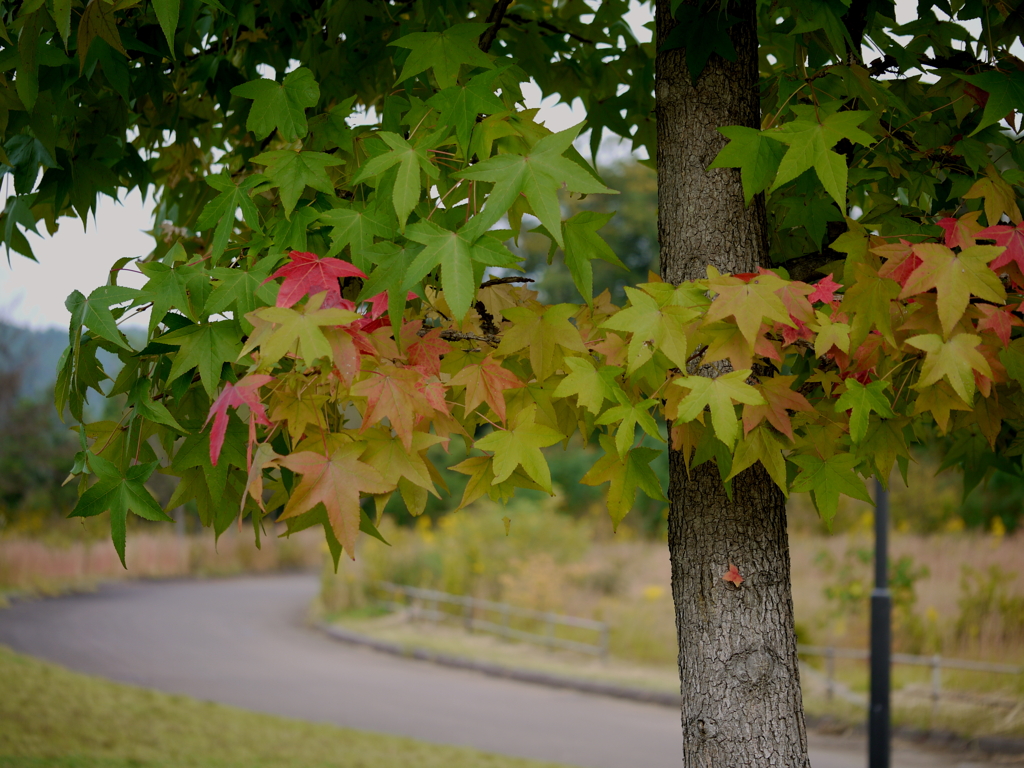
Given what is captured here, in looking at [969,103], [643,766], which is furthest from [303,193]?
[643,766]

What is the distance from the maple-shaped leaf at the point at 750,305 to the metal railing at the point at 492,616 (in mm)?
8821

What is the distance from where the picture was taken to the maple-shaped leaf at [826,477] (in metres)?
1.98

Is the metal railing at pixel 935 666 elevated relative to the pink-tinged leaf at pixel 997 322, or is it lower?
lower

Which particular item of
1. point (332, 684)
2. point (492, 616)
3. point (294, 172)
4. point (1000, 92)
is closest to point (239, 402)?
point (294, 172)

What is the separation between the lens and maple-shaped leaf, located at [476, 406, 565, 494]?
5.73 ft

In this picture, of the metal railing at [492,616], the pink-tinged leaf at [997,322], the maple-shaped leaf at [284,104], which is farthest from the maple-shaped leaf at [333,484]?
the metal railing at [492,616]

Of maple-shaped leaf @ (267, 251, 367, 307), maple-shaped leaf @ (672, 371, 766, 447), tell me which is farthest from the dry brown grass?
maple-shaped leaf @ (672, 371, 766, 447)

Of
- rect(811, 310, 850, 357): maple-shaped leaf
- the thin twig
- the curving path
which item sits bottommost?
the curving path

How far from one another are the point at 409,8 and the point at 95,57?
52.7 inches

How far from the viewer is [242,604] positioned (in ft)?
50.7

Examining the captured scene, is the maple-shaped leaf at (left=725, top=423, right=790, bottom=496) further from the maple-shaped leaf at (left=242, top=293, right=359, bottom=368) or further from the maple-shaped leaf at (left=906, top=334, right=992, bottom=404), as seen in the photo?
the maple-shaped leaf at (left=242, top=293, right=359, bottom=368)

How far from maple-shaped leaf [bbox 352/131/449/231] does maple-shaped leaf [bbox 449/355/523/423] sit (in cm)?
35

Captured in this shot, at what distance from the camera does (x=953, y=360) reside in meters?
1.69

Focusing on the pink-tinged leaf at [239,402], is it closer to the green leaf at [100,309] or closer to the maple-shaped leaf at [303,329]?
the maple-shaped leaf at [303,329]
